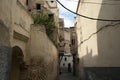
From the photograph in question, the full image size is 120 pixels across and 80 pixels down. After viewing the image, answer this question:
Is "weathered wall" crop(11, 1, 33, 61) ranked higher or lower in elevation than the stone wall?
higher

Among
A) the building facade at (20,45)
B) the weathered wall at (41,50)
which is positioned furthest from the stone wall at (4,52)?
the weathered wall at (41,50)

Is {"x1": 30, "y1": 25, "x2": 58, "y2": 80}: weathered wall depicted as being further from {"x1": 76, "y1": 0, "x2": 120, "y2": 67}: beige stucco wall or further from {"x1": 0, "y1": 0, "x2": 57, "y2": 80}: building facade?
{"x1": 76, "y1": 0, "x2": 120, "y2": 67}: beige stucco wall

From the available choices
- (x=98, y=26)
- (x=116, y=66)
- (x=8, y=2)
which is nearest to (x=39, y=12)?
(x=98, y=26)

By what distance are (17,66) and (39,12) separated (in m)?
14.3

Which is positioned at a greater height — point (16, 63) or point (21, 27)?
point (21, 27)

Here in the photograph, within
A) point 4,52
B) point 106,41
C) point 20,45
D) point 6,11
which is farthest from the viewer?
point 106,41

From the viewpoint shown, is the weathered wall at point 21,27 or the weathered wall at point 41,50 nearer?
the weathered wall at point 21,27

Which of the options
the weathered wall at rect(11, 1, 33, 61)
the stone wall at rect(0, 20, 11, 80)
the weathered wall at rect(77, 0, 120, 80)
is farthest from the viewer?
the weathered wall at rect(77, 0, 120, 80)

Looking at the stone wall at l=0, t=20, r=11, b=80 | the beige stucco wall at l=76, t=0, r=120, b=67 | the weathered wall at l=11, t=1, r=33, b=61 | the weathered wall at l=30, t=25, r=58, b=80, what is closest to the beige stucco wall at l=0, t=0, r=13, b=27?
the stone wall at l=0, t=20, r=11, b=80

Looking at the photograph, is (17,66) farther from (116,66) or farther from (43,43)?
(116,66)

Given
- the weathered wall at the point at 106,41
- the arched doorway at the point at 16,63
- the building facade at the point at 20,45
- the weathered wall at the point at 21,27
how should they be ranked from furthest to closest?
the arched doorway at the point at 16,63
the weathered wall at the point at 106,41
the weathered wall at the point at 21,27
the building facade at the point at 20,45

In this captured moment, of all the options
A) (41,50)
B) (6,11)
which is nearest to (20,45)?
(41,50)

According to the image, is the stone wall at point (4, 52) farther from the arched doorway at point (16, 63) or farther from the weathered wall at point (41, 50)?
the weathered wall at point (41, 50)

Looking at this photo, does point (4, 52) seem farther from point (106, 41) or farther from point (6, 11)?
point (106, 41)
